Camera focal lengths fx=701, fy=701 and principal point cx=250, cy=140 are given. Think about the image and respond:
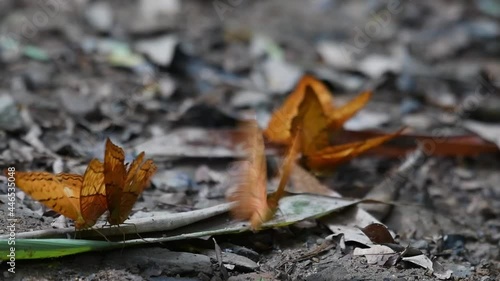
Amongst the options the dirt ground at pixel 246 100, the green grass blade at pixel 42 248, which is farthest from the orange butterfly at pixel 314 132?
the green grass blade at pixel 42 248

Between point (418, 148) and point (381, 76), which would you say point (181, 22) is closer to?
point (381, 76)

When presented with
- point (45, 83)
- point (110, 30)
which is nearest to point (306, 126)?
point (45, 83)

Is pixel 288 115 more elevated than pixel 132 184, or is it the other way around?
pixel 288 115

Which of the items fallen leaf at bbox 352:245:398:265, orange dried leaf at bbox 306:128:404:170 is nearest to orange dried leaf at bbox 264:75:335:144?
orange dried leaf at bbox 306:128:404:170

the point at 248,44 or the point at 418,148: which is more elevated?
the point at 248,44

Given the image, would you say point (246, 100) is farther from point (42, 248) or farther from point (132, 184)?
point (42, 248)

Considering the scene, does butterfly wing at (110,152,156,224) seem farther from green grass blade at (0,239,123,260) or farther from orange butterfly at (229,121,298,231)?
orange butterfly at (229,121,298,231)

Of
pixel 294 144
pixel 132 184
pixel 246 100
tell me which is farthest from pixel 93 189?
pixel 246 100
